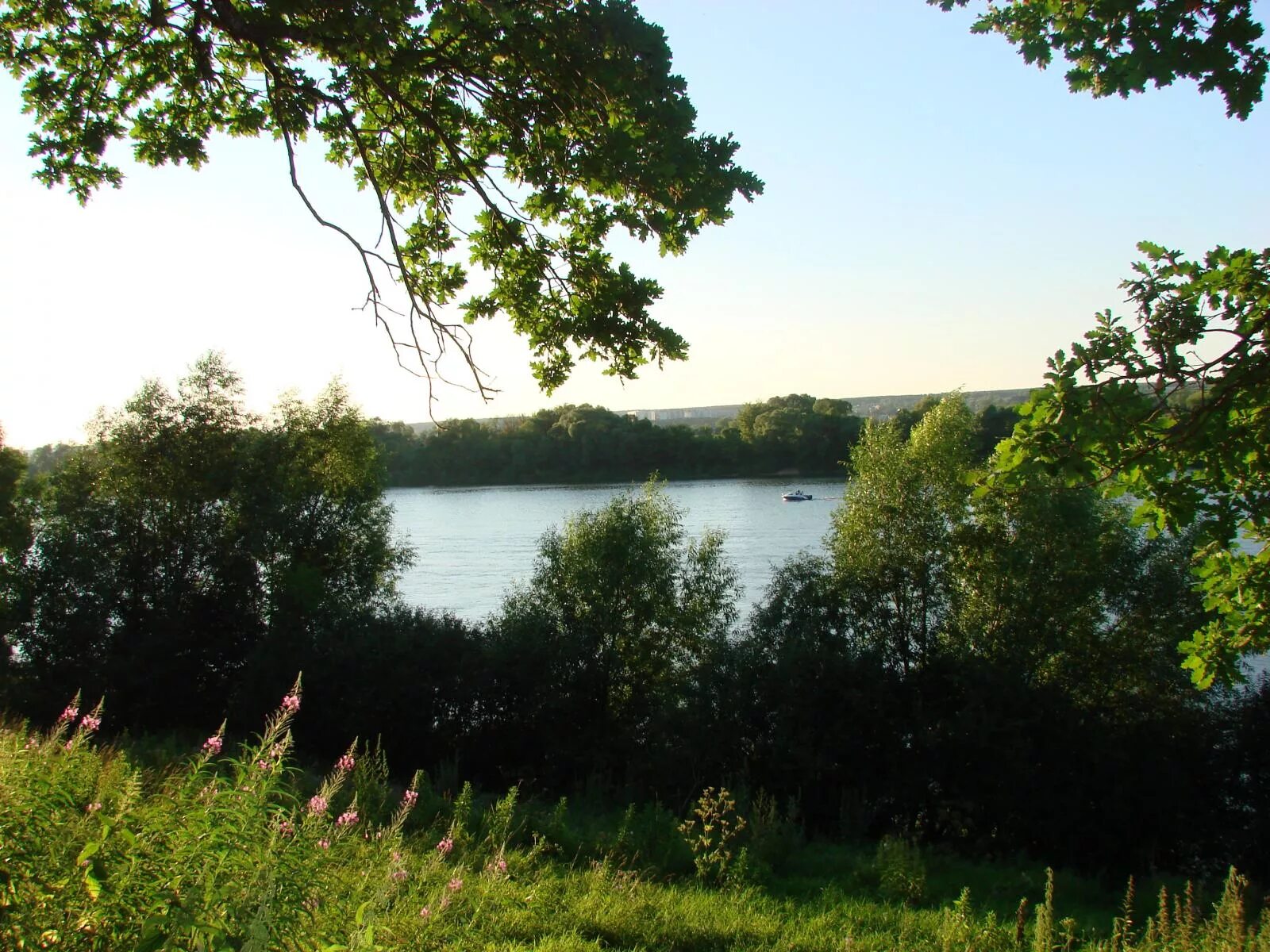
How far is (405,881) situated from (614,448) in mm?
42765

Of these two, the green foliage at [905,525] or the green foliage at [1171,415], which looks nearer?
the green foliage at [1171,415]

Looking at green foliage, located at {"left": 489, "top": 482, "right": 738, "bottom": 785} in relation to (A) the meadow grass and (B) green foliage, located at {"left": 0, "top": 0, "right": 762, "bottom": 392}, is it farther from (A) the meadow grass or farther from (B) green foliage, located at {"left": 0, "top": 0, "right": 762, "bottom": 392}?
(B) green foliage, located at {"left": 0, "top": 0, "right": 762, "bottom": 392}

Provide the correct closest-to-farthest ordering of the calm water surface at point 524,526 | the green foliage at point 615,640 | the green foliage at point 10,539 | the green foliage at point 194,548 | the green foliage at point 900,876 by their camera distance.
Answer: the green foliage at point 900,876
the green foliage at point 615,640
the green foliage at point 194,548
the green foliage at point 10,539
the calm water surface at point 524,526

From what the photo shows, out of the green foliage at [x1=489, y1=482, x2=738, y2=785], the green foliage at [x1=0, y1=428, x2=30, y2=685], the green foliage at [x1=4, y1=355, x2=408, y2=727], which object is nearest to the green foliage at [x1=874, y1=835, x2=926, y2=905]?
the green foliage at [x1=489, y1=482, x2=738, y2=785]

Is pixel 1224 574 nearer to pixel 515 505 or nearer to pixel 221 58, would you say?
pixel 221 58

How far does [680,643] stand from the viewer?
25656 millimetres

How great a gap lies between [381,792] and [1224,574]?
6.91 meters

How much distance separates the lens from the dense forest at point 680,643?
19.6 meters

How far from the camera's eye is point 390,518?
3189 centimetres

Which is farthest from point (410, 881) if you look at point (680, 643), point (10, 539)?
point (10, 539)

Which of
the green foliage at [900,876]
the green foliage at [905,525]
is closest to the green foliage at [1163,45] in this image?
the green foliage at [900,876]

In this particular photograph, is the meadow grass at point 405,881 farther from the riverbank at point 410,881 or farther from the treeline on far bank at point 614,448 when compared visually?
the treeline on far bank at point 614,448

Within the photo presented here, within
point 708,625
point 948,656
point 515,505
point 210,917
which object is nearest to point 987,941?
point 210,917

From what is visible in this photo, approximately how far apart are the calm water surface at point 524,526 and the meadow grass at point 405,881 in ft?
62.7
